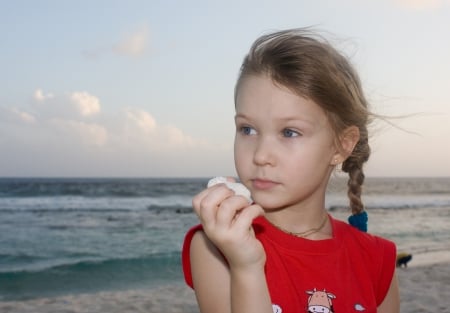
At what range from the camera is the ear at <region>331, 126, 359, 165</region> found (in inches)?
86.1

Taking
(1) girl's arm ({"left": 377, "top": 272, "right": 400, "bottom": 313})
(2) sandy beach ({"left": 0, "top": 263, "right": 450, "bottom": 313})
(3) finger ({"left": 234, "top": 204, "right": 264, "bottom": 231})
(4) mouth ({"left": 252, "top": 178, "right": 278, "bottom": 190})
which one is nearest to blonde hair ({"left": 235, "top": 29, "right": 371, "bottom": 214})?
(4) mouth ({"left": 252, "top": 178, "right": 278, "bottom": 190})

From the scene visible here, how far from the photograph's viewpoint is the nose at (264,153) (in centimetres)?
187

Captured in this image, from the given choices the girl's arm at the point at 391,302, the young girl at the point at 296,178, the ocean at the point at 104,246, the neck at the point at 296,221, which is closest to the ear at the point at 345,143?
the young girl at the point at 296,178

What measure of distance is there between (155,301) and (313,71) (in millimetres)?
5607

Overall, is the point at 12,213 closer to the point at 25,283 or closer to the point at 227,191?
the point at 25,283

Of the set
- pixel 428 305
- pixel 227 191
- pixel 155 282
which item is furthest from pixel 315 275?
pixel 155 282

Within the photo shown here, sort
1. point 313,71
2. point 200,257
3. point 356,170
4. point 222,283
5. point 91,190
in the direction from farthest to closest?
point 91,190
point 356,170
point 313,71
point 200,257
point 222,283

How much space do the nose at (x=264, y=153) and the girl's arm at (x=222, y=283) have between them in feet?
1.10

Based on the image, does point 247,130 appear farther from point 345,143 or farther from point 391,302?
point 391,302

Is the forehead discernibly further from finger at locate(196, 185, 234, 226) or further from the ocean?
the ocean

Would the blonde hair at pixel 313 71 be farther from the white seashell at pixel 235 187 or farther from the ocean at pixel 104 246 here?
the ocean at pixel 104 246

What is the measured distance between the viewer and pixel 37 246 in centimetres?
1162

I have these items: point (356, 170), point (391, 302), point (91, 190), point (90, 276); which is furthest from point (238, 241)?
point (91, 190)

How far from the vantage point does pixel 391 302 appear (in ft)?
7.52
